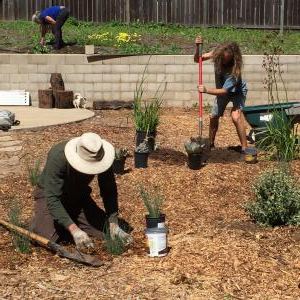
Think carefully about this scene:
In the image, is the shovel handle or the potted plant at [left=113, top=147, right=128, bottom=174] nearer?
the shovel handle

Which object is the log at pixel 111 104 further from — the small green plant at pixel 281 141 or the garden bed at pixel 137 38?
the small green plant at pixel 281 141

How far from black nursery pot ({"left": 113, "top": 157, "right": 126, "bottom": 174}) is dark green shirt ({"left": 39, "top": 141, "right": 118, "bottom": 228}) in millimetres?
1988

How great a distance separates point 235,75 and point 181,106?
5.93 m

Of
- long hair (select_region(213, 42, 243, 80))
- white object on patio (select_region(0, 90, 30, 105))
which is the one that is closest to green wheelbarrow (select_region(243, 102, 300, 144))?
long hair (select_region(213, 42, 243, 80))

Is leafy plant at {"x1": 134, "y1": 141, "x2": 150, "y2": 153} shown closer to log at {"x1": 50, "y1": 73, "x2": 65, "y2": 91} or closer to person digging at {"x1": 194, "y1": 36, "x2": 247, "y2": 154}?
person digging at {"x1": 194, "y1": 36, "x2": 247, "y2": 154}

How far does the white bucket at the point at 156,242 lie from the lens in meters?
5.81

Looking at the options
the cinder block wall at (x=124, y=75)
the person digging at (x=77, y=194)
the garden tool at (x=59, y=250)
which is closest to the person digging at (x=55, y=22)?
the cinder block wall at (x=124, y=75)

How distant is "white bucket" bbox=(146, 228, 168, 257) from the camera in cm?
581

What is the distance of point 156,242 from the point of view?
582cm

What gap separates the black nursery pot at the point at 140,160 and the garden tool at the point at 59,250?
2.58 metres

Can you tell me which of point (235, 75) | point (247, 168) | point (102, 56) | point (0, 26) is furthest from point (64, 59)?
point (247, 168)

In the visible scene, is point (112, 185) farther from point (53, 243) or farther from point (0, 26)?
point (0, 26)

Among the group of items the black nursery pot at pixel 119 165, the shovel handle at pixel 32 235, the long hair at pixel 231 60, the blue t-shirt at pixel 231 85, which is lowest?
the shovel handle at pixel 32 235

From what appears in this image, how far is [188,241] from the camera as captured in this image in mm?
6156
